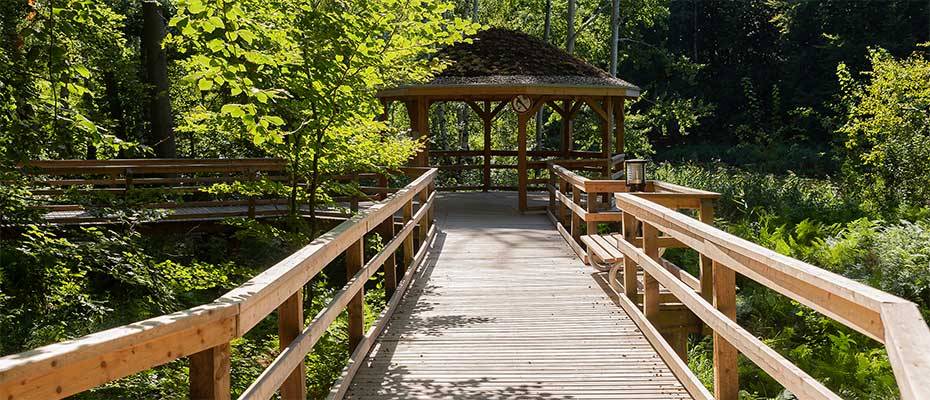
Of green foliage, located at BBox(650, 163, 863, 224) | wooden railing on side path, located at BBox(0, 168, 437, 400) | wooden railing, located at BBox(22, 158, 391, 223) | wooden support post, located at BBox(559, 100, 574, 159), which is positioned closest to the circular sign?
wooden railing, located at BBox(22, 158, 391, 223)

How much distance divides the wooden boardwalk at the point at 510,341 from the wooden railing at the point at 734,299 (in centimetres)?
23

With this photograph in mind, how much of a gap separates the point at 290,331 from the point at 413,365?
5.41 ft

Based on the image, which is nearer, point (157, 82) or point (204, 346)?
point (204, 346)

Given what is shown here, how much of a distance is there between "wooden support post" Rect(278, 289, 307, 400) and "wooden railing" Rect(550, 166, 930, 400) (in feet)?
6.15

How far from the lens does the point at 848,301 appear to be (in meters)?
2.57

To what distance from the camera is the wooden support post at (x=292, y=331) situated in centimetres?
357

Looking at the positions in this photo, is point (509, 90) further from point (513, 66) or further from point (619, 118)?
point (619, 118)

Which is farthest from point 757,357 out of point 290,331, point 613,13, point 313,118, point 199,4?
point 613,13

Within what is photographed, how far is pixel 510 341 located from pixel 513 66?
9792mm

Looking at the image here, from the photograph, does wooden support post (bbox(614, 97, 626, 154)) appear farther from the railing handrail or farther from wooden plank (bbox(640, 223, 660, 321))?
the railing handrail

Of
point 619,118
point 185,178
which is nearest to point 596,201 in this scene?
point 619,118

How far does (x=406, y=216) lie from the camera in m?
8.10

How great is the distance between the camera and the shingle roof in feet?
46.8

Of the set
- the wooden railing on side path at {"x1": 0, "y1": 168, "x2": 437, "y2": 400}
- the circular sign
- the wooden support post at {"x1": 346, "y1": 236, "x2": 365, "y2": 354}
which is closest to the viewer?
the wooden railing on side path at {"x1": 0, "y1": 168, "x2": 437, "y2": 400}
